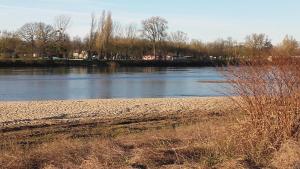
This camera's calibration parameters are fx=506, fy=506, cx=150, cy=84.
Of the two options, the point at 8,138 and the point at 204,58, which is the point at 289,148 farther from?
the point at 204,58

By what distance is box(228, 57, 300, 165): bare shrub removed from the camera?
927 cm

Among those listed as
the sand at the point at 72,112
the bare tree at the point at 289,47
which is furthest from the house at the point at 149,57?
the bare tree at the point at 289,47

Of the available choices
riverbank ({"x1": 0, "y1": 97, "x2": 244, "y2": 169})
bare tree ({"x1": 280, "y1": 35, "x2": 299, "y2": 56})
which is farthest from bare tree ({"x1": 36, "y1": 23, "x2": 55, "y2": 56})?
bare tree ({"x1": 280, "y1": 35, "x2": 299, "y2": 56})

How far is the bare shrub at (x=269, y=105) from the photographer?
30.4 ft

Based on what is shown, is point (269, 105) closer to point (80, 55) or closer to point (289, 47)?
point (289, 47)

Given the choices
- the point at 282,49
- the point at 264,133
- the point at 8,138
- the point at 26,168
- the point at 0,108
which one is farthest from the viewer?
the point at 0,108

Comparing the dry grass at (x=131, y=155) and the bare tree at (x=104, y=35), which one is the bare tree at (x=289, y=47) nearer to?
the dry grass at (x=131, y=155)

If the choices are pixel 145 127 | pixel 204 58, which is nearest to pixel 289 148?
pixel 145 127

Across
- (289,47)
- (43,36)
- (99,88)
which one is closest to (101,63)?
(43,36)

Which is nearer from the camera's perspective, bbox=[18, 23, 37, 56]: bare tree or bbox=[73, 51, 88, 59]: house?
bbox=[18, 23, 37, 56]: bare tree

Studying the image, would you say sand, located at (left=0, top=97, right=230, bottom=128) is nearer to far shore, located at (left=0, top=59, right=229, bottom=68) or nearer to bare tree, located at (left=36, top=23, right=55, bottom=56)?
far shore, located at (left=0, top=59, right=229, bottom=68)

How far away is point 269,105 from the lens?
31.1ft

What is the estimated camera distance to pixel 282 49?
1077 cm

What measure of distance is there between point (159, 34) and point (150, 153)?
126 m
